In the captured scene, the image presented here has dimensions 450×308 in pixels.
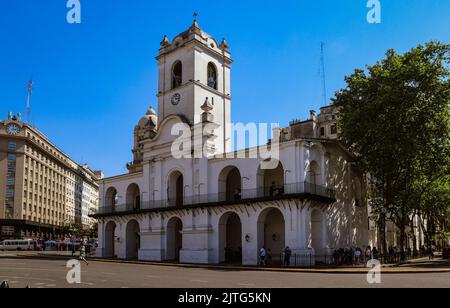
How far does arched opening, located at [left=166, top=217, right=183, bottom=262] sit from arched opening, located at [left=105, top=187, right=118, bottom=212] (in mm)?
9486

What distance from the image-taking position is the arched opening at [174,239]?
39062 millimetres

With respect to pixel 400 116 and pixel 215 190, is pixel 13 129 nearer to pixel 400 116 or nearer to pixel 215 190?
pixel 215 190

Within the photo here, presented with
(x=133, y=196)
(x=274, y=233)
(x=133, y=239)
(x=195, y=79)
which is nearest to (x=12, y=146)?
(x=133, y=196)

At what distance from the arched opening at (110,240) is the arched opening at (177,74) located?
15.8 metres

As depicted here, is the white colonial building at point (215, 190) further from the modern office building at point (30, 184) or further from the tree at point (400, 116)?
the modern office building at point (30, 184)

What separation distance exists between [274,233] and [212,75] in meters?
16.3

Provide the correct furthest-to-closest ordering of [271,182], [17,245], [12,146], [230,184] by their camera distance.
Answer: [12,146] → [17,245] → [230,184] → [271,182]

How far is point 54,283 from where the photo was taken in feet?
57.1

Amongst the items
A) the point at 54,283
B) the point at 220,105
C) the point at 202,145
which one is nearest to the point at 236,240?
the point at 202,145

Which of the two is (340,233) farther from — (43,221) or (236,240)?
(43,221)

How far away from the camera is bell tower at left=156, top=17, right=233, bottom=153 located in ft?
130

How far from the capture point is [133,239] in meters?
44.1

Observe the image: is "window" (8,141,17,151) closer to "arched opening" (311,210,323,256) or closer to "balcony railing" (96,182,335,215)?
"balcony railing" (96,182,335,215)

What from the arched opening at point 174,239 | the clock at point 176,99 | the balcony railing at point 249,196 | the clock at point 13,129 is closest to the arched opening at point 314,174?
the balcony railing at point 249,196
